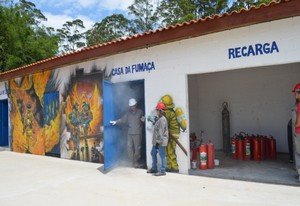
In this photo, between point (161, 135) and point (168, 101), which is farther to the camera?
point (168, 101)

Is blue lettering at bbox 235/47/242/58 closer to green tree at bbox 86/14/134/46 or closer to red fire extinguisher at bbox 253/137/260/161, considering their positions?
red fire extinguisher at bbox 253/137/260/161

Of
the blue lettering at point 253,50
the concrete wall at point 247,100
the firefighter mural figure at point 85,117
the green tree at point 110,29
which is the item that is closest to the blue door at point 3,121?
the firefighter mural figure at point 85,117

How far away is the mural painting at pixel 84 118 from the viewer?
876cm

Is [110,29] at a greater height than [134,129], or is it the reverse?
[110,29]

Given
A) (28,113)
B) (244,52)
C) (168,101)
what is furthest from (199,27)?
(28,113)

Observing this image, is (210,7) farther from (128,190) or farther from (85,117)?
(128,190)

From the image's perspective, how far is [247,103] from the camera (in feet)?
32.1

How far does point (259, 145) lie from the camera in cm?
802

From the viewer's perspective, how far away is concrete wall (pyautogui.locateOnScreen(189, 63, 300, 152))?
358 inches

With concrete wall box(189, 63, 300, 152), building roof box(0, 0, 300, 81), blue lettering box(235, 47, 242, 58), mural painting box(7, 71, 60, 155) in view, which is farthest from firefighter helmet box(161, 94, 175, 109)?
mural painting box(7, 71, 60, 155)

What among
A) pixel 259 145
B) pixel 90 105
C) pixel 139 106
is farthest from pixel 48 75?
pixel 259 145

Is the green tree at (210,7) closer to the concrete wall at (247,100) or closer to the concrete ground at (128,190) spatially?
the concrete wall at (247,100)

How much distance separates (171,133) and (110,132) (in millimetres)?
1648

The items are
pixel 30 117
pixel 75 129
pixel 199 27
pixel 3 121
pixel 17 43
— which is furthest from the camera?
pixel 17 43
